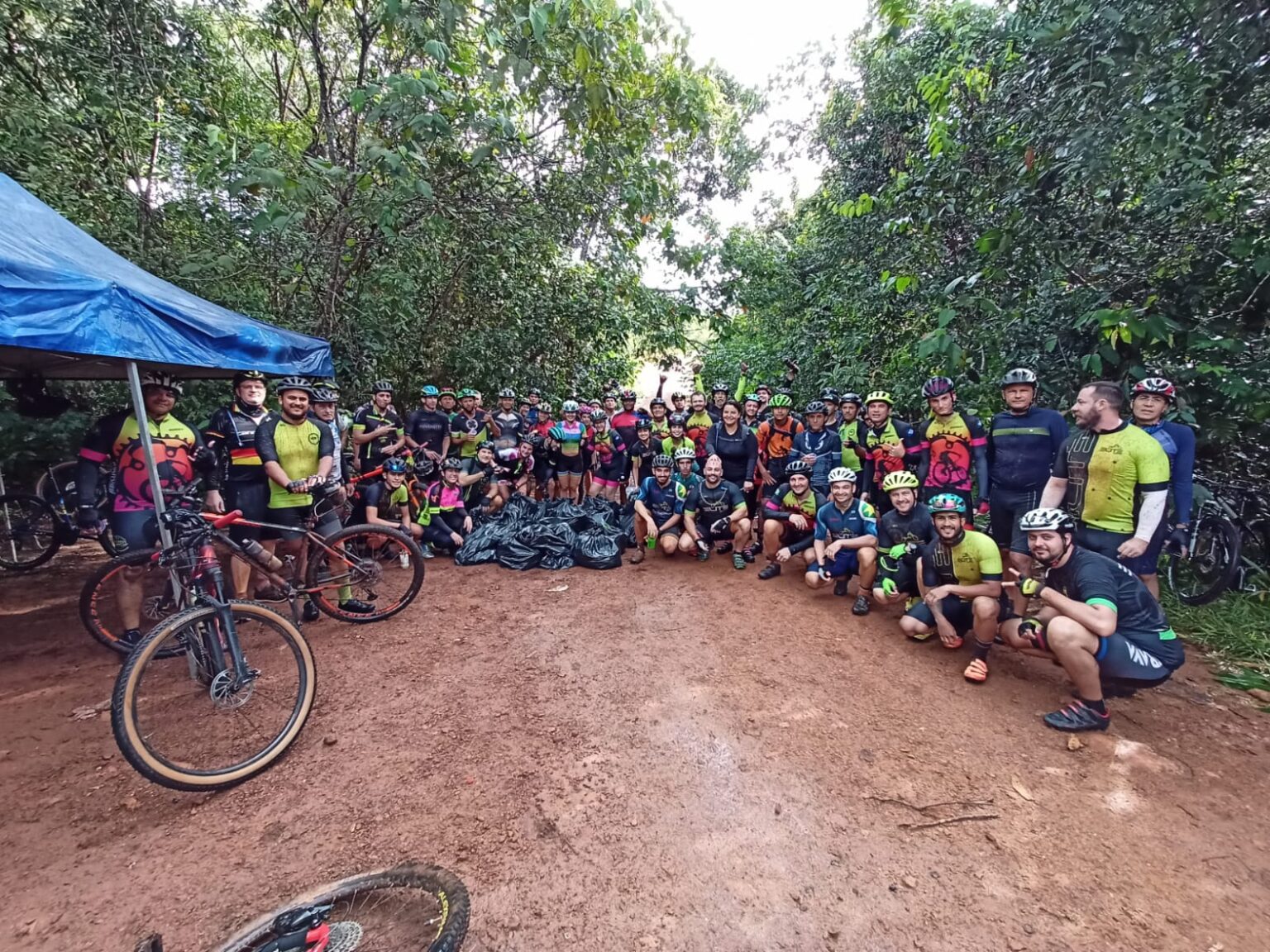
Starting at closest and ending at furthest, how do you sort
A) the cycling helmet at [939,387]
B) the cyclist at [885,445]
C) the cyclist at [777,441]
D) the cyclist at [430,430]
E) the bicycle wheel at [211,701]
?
1. the bicycle wheel at [211,701]
2. the cycling helmet at [939,387]
3. the cyclist at [885,445]
4. the cyclist at [777,441]
5. the cyclist at [430,430]

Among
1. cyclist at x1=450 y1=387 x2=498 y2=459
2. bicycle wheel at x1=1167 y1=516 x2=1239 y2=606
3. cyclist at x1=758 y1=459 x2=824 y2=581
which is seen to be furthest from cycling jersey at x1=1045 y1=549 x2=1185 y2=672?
cyclist at x1=450 y1=387 x2=498 y2=459

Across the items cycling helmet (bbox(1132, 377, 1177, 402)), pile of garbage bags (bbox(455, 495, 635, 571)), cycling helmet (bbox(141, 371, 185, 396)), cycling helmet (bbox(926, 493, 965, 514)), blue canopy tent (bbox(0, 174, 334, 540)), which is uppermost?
blue canopy tent (bbox(0, 174, 334, 540))

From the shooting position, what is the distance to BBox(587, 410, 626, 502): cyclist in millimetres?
7961

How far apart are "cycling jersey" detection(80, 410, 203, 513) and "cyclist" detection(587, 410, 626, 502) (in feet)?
15.6

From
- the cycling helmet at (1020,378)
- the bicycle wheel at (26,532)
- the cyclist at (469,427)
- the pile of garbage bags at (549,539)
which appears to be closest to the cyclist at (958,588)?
the cycling helmet at (1020,378)

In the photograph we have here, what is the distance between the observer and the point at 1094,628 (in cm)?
297

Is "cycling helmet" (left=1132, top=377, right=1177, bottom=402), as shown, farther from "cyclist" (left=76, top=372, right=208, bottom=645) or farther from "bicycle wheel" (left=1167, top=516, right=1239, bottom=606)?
"cyclist" (left=76, top=372, right=208, bottom=645)

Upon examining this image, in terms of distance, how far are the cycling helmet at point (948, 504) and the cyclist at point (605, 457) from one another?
15.5 ft

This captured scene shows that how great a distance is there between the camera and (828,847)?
228 cm

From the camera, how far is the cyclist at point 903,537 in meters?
4.44

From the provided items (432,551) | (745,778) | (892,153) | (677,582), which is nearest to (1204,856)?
(745,778)

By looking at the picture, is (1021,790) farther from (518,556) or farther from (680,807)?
(518,556)

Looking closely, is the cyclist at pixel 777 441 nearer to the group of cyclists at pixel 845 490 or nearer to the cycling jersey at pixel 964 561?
the group of cyclists at pixel 845 490

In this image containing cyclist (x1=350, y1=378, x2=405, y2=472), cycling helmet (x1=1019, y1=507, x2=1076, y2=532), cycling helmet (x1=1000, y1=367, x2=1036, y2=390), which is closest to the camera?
cycling helmet (x1=1019, y1=507, x2=1076, y2=532)
